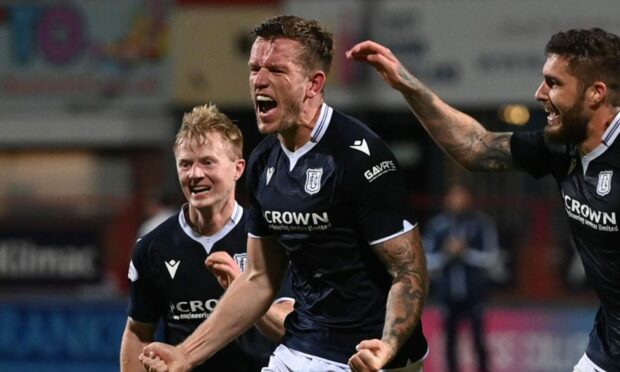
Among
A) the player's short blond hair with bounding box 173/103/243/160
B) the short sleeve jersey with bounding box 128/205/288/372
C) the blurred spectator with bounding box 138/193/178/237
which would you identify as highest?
the player's short blond hair with bounding box 173/103/243/160

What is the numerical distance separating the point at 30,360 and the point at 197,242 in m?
8.68

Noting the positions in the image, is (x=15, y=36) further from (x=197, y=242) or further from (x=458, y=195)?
(x=197, y=242)

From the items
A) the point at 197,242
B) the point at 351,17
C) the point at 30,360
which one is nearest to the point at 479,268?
the point at 30,360

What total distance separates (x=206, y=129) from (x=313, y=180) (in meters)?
1.06

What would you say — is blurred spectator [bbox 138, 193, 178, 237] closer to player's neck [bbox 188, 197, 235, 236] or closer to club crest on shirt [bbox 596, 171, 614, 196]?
player's neck [bbox 188, 197, 235, 236]

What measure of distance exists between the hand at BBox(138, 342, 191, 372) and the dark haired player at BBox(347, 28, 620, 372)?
1356mm

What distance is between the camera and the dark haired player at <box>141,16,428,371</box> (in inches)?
228

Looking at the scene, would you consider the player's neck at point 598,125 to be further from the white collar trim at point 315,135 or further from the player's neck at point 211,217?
the player's neck at point 211,217

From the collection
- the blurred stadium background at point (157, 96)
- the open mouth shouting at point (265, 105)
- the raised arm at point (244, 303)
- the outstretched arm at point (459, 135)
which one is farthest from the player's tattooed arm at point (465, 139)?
the blurred stadium background at point (157, 96)

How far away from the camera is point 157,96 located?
20.6m

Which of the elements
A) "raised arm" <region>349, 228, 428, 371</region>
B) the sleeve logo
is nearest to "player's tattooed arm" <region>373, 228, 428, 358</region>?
"raised arm" <region>349, 228, 428, 371</region>

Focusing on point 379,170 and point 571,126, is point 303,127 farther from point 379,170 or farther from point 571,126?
point 571,126

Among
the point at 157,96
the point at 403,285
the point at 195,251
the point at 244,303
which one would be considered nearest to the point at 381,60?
the point at 403,285

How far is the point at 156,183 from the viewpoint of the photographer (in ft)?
66.1
